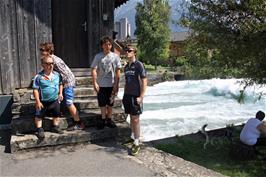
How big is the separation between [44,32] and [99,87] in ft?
7.49

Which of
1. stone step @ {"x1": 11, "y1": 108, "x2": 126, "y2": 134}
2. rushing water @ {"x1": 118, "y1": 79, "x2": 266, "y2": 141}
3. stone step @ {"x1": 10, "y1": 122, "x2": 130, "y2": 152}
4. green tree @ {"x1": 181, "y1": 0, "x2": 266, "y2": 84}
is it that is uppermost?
green tree @ {"x1": 181, "y1": 0, "x2": 266, "y2": 84}

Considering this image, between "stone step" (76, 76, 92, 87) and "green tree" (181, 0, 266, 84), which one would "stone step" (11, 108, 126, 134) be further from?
"green tree" (181, 0, 266, 84)

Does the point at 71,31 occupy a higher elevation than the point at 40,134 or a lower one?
higher

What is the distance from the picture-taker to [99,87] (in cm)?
677

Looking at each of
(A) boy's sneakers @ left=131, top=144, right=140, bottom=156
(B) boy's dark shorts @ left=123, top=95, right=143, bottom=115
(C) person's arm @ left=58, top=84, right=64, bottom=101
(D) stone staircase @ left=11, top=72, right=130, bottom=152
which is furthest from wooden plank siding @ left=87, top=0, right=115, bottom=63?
(A) boy's sneakers @ left=131, top=144, right=140, bottom=156

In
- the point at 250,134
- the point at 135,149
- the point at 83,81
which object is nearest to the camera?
the point at 135,149

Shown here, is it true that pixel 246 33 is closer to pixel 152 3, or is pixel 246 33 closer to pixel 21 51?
pixel 21 51

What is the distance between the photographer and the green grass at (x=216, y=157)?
611cm

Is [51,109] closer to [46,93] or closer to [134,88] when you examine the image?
[46,93]

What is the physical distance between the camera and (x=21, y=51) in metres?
7.89

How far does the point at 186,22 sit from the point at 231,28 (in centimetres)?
95

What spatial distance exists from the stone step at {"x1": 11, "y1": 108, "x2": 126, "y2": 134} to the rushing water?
2.44 metres

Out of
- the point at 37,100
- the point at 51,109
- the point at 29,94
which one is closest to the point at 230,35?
the point at 51,109

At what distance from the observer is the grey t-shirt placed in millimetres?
6711
